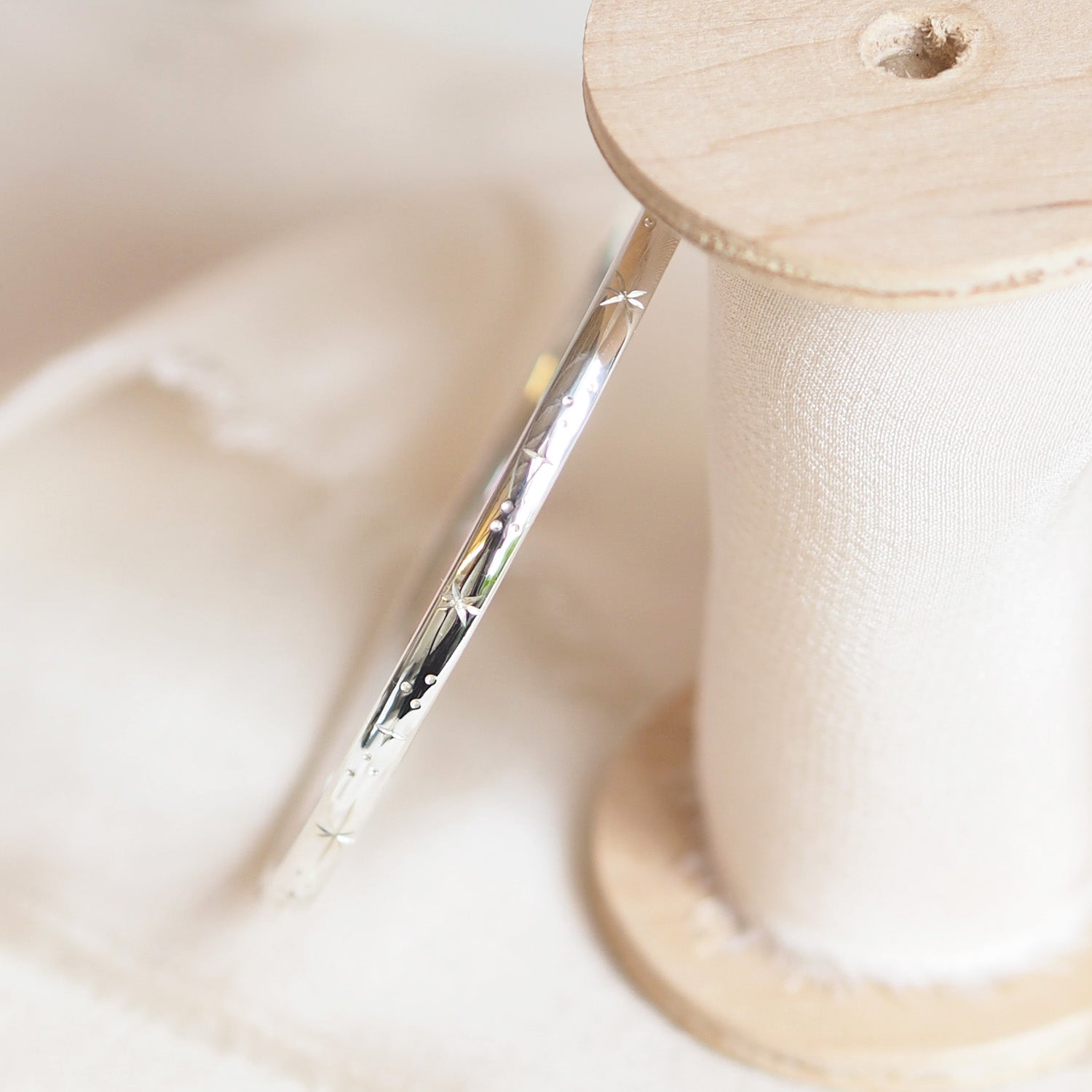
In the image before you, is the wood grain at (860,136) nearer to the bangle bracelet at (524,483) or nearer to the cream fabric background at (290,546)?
the bangle bracelet at (524,483)

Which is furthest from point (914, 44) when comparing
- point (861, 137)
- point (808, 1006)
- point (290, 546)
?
point (290, 546)

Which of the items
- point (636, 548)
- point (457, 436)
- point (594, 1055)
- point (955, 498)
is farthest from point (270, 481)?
point (955, 498)

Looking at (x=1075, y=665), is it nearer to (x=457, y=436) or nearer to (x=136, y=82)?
(x=457, y=436)

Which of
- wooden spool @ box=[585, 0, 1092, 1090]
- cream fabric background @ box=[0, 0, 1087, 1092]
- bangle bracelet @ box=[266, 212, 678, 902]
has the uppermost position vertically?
wooden spool @ box=[585, 0, 1092, 1090]

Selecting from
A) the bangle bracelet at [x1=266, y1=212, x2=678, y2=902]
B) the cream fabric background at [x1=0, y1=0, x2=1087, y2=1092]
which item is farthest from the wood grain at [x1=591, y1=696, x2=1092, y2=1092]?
the bangle bracelet at [x1=266, y1=212, x2=678, y2=902]

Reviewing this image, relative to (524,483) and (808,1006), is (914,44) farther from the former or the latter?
(808,1006)

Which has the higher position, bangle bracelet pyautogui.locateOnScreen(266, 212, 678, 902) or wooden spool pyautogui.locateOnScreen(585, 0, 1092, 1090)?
wooden spool pyautogui.locateOnScreen(585, 0, 1092, 1090)

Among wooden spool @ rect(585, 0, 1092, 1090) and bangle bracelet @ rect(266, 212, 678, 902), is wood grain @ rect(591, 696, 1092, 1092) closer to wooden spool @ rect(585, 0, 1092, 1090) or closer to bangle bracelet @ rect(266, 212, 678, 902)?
bangle bracelet @ rect(266, 212, 678, 902)
